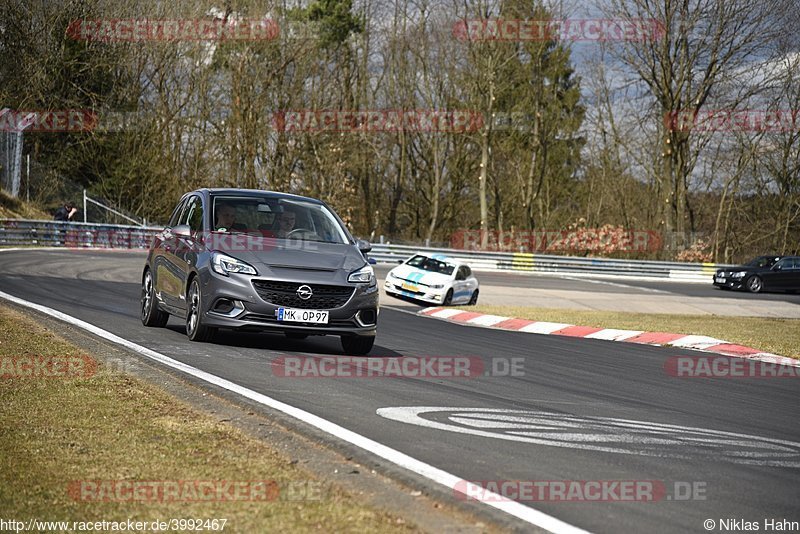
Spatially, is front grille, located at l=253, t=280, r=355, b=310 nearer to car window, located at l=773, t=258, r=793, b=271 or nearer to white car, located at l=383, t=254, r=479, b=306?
white car, located at l=383, t=254, r=479, b=306

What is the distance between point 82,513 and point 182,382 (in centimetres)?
402

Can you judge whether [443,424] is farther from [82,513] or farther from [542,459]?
[82,513]

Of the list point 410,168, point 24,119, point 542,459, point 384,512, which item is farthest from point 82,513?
point 410,168

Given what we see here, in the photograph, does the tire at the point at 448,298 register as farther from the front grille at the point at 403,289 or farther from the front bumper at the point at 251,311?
the front bumper at the point at 251,311

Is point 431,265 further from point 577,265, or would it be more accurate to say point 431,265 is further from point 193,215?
point 577,265

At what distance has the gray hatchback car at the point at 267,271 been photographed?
10867 mm

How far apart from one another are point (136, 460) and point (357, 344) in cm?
627

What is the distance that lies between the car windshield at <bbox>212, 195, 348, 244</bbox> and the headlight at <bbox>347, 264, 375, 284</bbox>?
806mm

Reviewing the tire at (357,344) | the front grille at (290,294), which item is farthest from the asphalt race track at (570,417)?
the front grille at (290,294)

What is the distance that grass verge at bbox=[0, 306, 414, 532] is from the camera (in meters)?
4.40

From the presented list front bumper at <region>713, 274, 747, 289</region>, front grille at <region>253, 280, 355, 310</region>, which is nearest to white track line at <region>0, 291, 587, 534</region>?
front grille at <region>253, 280, 355, 310</region>

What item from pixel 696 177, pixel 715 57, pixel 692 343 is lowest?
pixel 692 343

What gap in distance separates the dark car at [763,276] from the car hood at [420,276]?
20.5 meters

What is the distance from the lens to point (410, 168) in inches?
2534
